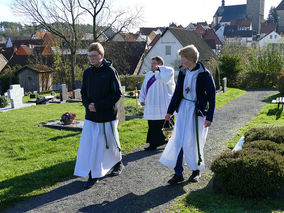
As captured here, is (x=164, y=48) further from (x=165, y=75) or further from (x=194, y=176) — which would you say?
(x=194, y=176)

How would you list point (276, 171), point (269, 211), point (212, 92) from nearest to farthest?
point (269, 211), point (276, 171), point (212, 92)

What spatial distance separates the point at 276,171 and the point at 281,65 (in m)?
23.5

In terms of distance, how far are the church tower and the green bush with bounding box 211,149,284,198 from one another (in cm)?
10214

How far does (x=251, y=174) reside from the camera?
156 inches

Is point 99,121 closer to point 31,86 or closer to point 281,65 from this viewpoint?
point 281,65

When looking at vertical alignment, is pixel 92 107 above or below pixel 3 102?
above

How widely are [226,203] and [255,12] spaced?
4187 inches

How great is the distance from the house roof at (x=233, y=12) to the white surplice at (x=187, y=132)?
110681 mm

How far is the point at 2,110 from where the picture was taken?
14.5 m

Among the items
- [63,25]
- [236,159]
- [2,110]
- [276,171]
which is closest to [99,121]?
[236,159]

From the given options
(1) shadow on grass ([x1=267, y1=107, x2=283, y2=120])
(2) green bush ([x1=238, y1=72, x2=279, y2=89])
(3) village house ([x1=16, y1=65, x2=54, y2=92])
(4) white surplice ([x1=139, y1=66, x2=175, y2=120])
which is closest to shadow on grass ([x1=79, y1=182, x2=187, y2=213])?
(4) white surplice ([x1=139, y1=66, x2=175, y2=120])

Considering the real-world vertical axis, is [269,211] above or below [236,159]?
below

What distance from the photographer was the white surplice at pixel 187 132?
4.64m

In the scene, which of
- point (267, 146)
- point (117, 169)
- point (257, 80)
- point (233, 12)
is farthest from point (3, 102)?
point (233, 12)
